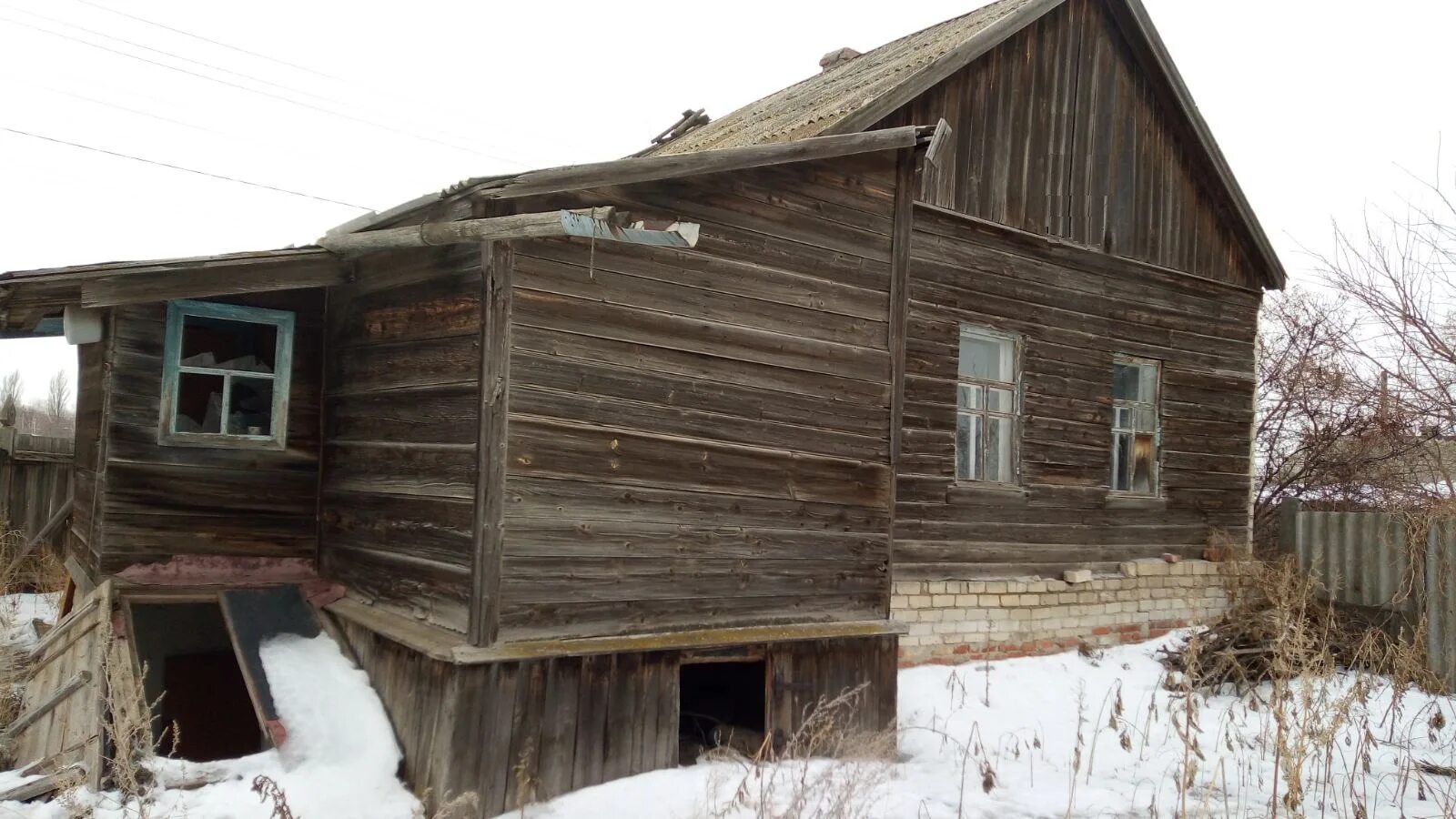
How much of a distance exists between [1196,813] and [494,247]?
4.64 metres

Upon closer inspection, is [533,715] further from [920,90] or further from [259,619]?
[920,90]

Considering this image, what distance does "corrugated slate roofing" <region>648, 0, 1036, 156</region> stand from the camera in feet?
25.7

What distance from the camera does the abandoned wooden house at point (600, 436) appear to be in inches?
218

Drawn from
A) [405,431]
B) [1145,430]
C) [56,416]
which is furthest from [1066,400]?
[56,416]

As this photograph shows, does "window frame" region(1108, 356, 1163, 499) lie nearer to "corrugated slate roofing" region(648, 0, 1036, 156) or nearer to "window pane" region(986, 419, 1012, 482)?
"window pane" region(986, 419, 1012, 482)

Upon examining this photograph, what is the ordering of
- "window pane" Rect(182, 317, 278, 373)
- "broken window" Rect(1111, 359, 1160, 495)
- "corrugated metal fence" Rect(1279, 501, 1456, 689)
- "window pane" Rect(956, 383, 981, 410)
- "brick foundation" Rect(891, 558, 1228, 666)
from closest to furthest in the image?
"window pane" Rect(182, 317, 278, 373)
"brick foundation" Rect(891, 558, 1228, 666)
"corrugated metal fence" Rect(1279, 501, 1456, 689)
"window pane" Rect(956, 383, 981, 410)
"broken window" Rect(1111, 359, 1160, 495)

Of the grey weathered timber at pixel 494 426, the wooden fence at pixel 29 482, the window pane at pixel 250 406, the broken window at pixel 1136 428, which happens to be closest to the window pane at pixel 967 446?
the broken window at pixel 1136 428

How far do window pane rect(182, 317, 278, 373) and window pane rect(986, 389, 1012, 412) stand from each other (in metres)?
5.97

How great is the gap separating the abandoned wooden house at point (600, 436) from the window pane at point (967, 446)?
0.04 meters

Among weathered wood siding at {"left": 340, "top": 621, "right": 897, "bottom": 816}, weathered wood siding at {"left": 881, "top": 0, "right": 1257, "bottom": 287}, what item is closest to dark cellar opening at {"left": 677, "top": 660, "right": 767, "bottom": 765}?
weathered wood siding at {"left": 340, "top": 621, "right": 897, "bottom": 816}

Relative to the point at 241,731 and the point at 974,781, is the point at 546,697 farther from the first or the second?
the point at 241,731

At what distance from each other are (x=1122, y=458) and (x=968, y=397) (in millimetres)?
2348

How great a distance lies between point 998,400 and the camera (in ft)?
30.5

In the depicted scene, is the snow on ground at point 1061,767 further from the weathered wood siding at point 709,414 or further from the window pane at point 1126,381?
the window pane at point 1126,381
